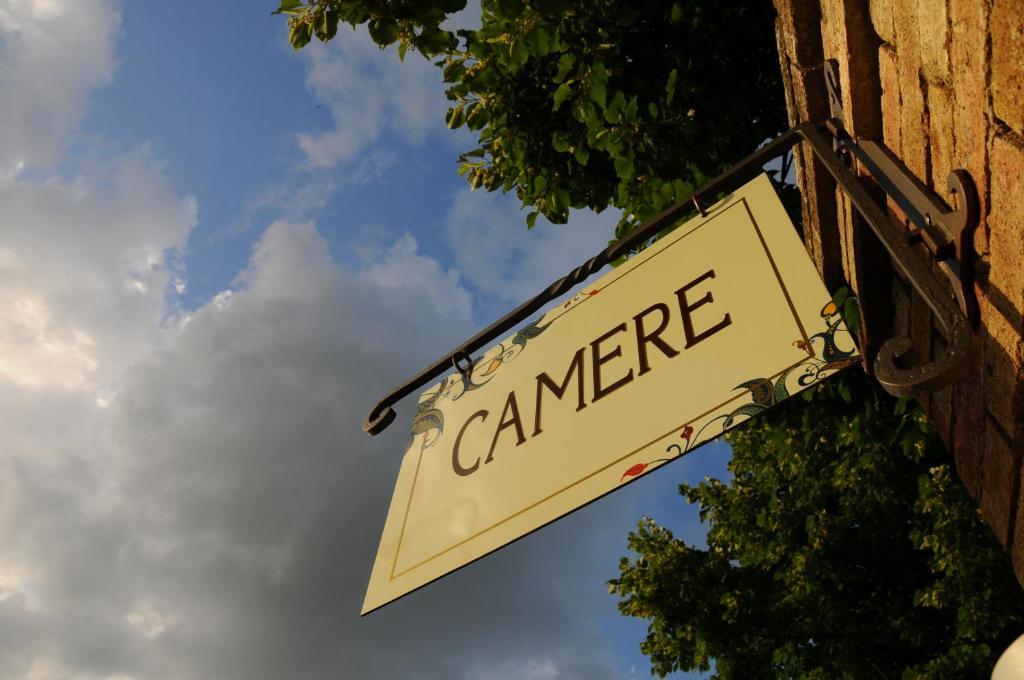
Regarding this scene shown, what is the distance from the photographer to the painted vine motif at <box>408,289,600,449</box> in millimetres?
2414

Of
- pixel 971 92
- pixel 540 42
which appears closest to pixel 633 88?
pixel 540 42

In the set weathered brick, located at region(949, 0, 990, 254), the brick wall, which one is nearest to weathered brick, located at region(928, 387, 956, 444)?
the brick wall

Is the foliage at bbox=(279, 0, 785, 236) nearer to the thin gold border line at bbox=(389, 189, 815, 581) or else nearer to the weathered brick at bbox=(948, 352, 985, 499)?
the thin gold border line at bbox=(389, 189, 815, 581)

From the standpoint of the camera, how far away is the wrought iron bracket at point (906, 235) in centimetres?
125

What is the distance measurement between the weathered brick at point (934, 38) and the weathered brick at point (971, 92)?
3cm

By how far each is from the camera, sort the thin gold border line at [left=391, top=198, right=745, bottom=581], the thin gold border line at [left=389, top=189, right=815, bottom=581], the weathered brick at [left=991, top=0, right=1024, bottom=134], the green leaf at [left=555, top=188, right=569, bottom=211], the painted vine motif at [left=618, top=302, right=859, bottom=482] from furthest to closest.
Answer: the green leaf at [left=555, top=188, right=569, bottom=211], the thin gold border line at [left=391, top=198, right=745, bottom=581], the thin gold border line at [left=389, top=189, right=815, bottom=581], the painted vine motif at [left=618, top=302, right=859, bottom=482], the weathered brick at [left=991, top=0, right=1024, bottom=134]

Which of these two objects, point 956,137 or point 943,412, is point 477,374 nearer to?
point 943,412

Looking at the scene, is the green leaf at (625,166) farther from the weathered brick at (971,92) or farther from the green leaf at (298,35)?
the weathered brick at (971,92)

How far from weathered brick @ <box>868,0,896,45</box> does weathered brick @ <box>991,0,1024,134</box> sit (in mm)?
479

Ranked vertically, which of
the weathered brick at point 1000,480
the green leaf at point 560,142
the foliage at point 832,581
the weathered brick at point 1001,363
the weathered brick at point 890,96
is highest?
the green leaf at point 560,142

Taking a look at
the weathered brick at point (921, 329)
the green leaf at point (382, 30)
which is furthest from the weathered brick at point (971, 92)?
the green leaf at point (382, 30)

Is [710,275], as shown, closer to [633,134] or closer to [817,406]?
[633,134]

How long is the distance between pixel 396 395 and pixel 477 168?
129 inches

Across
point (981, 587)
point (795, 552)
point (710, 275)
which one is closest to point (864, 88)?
point (710, 275)
